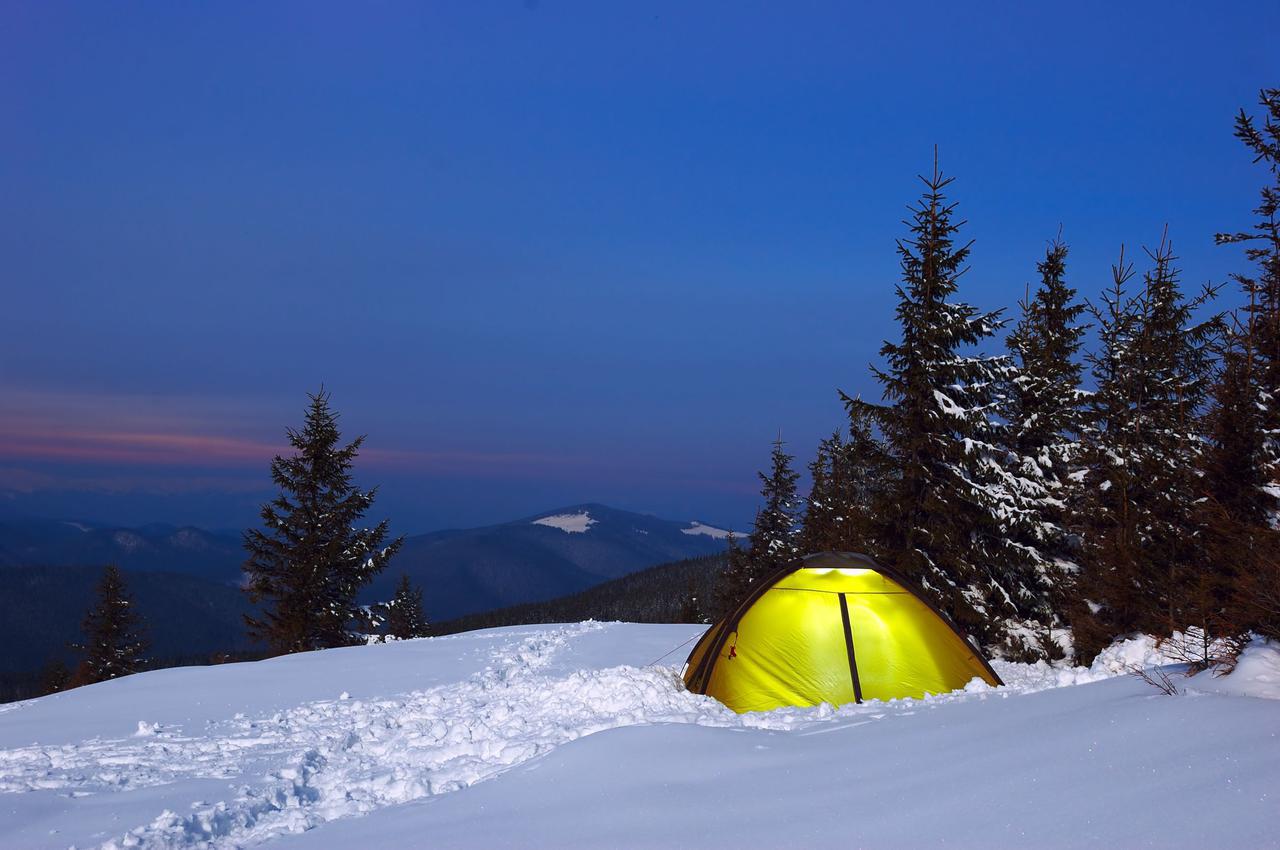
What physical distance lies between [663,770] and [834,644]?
448 cm

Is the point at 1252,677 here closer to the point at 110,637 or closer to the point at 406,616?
the point at 110,637

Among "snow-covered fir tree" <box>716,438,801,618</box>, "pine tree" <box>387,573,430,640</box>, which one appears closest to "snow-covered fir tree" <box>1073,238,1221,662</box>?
"snow-covered fir tree" <box>716,438,801,618</box>

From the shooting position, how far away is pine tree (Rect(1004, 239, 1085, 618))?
17.5 m

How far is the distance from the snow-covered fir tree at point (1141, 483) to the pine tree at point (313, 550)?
23327mm

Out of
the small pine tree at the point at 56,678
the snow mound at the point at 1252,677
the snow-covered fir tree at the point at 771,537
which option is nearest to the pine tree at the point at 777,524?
the snow-covered fir tree at the point at 771,537

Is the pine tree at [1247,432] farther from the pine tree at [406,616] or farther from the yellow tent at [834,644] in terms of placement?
the pine tree at [406,616]

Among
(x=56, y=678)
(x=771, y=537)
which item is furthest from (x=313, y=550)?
(x=56, y=678)

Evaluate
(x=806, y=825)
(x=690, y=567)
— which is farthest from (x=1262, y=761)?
(x=690, y=567)

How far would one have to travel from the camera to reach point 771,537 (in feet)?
114

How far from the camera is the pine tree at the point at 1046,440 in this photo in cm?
1747

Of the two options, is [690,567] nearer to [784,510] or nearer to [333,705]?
[784,510]

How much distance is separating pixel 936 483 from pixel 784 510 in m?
19.0

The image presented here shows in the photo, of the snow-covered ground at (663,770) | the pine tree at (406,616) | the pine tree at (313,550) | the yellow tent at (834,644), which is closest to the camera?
the snow-covered ground at (663,770)

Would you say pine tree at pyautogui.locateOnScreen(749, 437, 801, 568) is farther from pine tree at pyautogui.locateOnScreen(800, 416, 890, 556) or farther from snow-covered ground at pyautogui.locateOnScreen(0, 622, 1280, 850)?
snow-covered ground at pyautogui.locateOnScreen(0, 622, 1280, 850)
